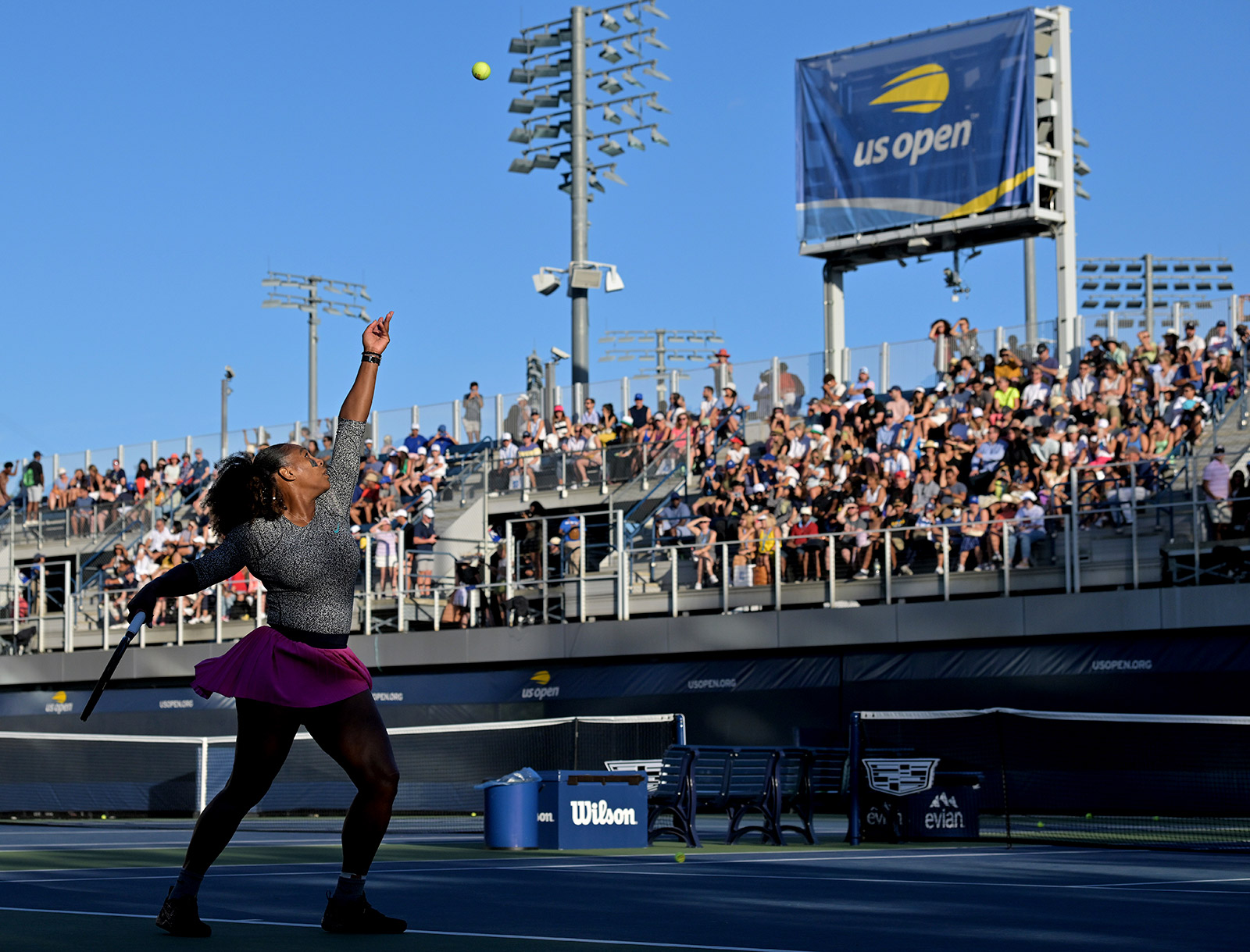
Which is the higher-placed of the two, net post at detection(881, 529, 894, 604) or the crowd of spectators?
the crowd of spectators

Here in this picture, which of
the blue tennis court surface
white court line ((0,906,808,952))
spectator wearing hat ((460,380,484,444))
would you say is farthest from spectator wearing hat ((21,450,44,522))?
white court line ((0,906,808,952))

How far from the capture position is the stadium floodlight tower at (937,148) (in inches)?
1249

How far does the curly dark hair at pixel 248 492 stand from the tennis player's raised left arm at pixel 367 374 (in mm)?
356

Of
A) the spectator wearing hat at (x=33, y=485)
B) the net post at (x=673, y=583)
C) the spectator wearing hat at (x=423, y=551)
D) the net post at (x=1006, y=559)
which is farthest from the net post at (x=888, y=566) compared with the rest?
the spectator wearing hat at (x=33, y=485)

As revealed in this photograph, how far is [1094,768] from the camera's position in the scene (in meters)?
20.2

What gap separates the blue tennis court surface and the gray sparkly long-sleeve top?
1.23 m

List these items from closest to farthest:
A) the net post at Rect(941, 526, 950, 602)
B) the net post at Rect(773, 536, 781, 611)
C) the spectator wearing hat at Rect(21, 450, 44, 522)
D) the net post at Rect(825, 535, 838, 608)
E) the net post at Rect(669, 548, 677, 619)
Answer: the net post at Rect(941, 526, 950, 602) < the net post at Rect(825, 535, 838, 608) < the net post at Rect(773, 536, 781, 611) < the net post at Rect(669, 548, 677, 619) < the spectator wearing hat at Rect(21, 450, 44, 522)

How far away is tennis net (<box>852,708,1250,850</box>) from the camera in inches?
738

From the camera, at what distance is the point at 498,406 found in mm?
35500

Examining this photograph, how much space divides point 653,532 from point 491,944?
2049 cm

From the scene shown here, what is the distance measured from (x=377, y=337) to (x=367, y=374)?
0.73 feet

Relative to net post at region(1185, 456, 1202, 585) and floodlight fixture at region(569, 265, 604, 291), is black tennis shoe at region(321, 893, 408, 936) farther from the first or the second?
floodlight fixture at region(569, 265, 604, 291)

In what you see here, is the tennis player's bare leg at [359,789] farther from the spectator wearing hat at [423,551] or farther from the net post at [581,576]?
the spectator wearing hat at [423,551]

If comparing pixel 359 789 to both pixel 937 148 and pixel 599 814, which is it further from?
pixel 937 148
